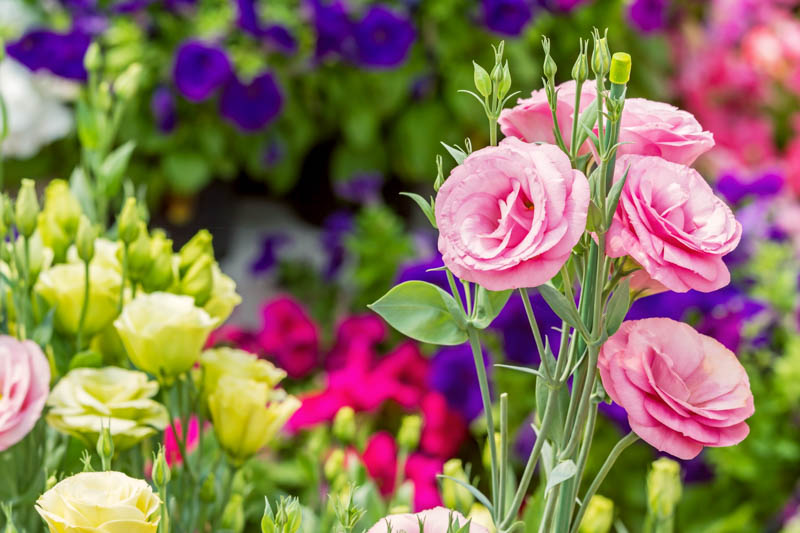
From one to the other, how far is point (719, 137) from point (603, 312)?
149cm

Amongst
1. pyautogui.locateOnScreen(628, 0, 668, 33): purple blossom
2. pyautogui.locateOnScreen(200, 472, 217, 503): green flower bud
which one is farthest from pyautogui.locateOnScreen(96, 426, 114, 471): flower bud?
pyautogui.locateOnScreen(628, 0, 668, 33): purple blossom

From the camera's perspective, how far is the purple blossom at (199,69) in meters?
1.26

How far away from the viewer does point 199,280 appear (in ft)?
1.78

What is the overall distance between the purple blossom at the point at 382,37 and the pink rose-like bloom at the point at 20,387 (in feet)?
2.92

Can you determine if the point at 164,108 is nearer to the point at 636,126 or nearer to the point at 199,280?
the point at 199,280

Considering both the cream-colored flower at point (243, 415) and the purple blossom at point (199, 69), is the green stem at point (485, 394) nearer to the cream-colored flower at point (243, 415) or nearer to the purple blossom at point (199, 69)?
the cream-colored flower at point (243, 415)

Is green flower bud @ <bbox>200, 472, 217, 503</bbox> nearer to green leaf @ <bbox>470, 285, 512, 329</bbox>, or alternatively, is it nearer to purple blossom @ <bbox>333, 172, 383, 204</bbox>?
green leaf @ <bbox>470, 285, 512, 329</bbox>

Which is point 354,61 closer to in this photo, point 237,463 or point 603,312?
point 237,463

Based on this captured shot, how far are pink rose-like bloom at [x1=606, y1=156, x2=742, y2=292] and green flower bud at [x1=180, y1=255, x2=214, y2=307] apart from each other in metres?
0.27

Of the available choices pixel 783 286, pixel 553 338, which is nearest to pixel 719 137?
pixel 783 286

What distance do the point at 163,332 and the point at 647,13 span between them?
114 centimetres

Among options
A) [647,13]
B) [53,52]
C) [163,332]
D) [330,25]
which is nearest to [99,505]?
[163,332]

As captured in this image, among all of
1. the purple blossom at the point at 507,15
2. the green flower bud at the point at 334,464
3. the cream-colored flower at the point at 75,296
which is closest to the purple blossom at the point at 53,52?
the purple blossom at the point at 507,15

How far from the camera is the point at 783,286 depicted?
108 cm
